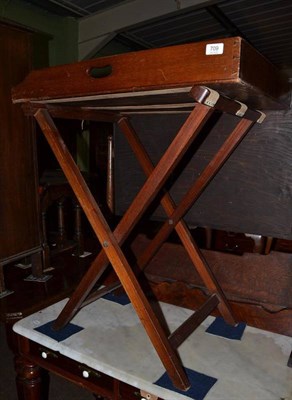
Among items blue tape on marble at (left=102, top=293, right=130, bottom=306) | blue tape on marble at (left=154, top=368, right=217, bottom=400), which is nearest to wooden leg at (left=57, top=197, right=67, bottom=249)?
blue tape on marble at (left=102, top=293, right=130, bottom=306)

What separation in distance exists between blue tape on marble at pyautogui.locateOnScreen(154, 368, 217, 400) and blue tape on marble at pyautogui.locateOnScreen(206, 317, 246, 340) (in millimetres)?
194

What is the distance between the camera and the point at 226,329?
953 millimetres

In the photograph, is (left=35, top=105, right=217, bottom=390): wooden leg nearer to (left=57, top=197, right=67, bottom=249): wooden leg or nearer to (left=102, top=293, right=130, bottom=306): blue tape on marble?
(left=102, top=293, right=130, bottom=306): blue tape on marble

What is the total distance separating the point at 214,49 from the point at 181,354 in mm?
680

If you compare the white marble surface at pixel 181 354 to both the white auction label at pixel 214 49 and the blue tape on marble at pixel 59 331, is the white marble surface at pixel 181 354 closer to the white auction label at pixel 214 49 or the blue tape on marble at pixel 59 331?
the blue tape on marble at pixel 59 331

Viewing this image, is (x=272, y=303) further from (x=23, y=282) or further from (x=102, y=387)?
(x=23, y=282)

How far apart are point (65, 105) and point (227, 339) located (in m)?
0.73

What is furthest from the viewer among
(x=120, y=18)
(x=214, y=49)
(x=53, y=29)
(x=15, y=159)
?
(x=53, y=29)

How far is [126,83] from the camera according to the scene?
1.96 ft

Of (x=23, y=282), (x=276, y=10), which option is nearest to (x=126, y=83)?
(x=23, y=282)

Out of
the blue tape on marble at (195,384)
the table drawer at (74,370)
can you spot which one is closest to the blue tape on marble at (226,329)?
the blue tape on marble at (195,384)

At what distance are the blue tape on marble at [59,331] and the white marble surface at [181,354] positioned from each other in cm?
2

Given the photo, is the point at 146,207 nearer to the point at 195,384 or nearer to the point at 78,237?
the point at 195,384

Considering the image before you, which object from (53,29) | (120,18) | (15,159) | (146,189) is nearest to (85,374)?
(146,189)
